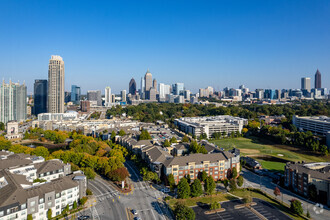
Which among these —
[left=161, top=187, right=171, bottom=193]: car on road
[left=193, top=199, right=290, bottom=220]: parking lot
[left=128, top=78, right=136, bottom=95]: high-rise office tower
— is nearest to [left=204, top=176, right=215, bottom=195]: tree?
[left=193, top=199, right=290, bottom=220]: parking lot

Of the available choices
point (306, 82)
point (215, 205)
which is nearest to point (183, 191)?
point (215, 205)

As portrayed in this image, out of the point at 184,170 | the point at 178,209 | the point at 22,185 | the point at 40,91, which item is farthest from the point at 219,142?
the point at 40,91

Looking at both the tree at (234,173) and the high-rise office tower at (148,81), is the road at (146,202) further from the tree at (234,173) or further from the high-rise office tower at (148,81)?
the high-rise office tower at (148,81)

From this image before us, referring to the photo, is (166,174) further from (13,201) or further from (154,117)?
(154,117)

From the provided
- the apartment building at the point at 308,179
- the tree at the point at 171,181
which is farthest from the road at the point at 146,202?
the apartment building at the point at 308,179

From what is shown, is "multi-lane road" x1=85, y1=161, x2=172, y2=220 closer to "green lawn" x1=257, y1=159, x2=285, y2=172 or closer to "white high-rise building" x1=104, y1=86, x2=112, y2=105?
"green lawn" x1=257, y1=159, x2=285, y2=172

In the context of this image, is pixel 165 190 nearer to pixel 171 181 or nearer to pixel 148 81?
pixel 171 181
